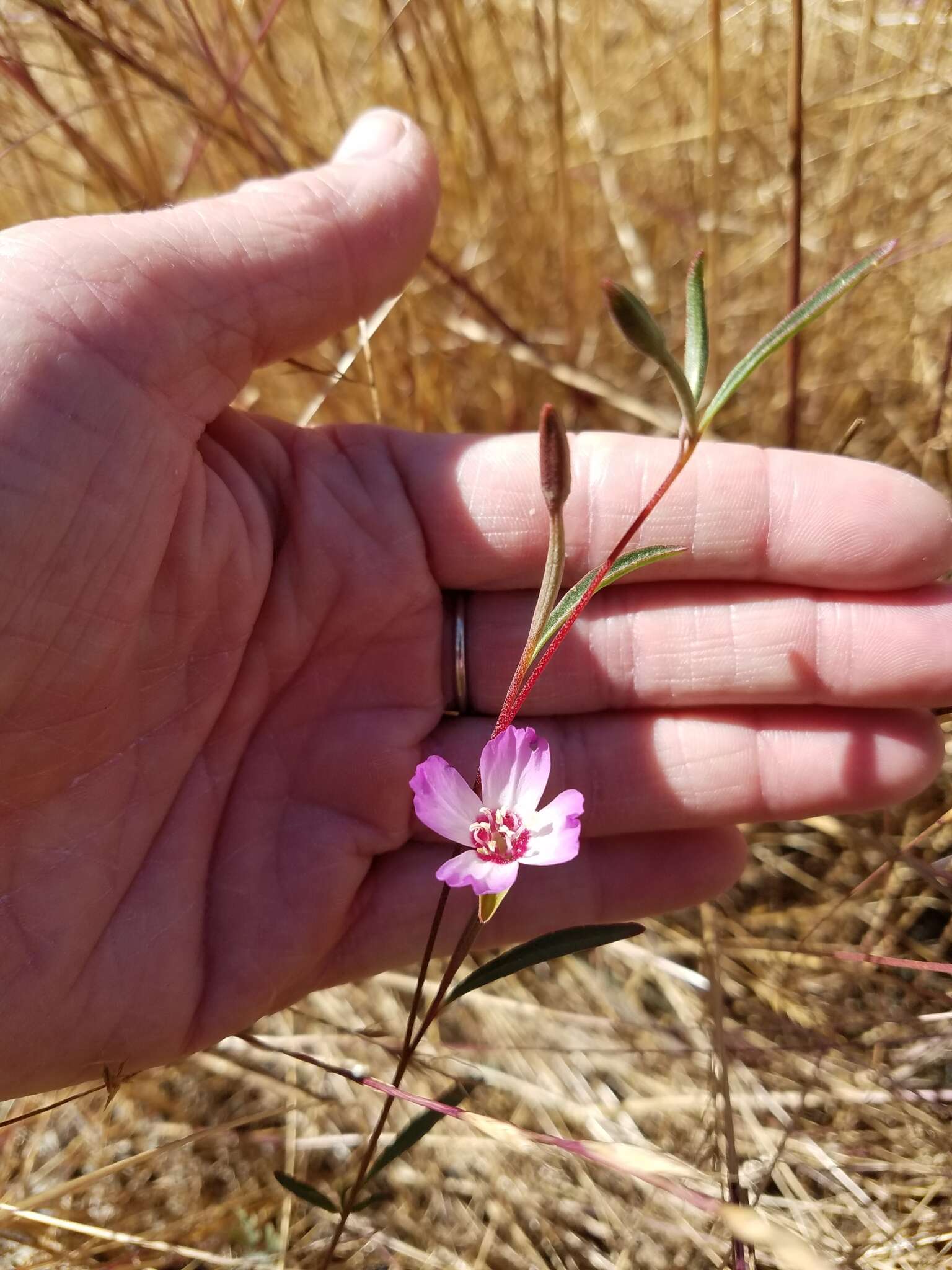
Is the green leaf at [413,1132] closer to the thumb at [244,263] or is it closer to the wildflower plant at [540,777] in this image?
the wildflower plant at [540,777]

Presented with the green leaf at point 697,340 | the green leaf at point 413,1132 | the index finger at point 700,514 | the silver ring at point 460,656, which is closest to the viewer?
the green leaf at point 697,340

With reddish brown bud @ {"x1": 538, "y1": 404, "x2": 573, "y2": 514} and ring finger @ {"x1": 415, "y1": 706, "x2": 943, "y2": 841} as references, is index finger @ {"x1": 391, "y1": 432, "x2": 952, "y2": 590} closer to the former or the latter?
ring finger @ {"x1": 415, "y1": 706, "x2": 943, "y2": 841}

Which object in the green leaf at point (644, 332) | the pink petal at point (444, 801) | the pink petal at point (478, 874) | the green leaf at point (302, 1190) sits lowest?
the green leaf at point (302, 1190)

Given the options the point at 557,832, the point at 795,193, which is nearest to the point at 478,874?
the point at 557,832

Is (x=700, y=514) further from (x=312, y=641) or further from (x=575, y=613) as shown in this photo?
(x=312, y=641)

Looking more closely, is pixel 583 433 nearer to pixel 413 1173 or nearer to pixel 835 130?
pixel 413 1173

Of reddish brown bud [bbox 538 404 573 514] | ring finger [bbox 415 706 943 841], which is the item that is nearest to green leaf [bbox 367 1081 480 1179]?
ring finger [bbox 415 706 943 841]

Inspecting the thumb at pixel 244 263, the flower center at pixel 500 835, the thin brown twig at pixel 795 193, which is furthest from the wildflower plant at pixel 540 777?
the thumb at pixel 244 263

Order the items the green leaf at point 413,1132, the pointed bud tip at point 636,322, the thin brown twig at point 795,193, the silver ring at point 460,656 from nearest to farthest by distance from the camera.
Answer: the pointed bud tip at point 636,322 → the green leaf at point 413,1132 → the thin brown twig at point 795,193 → the silver ring at point 460,656

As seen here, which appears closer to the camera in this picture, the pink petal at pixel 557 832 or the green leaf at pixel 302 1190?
the pink petal at pixel 557 832
